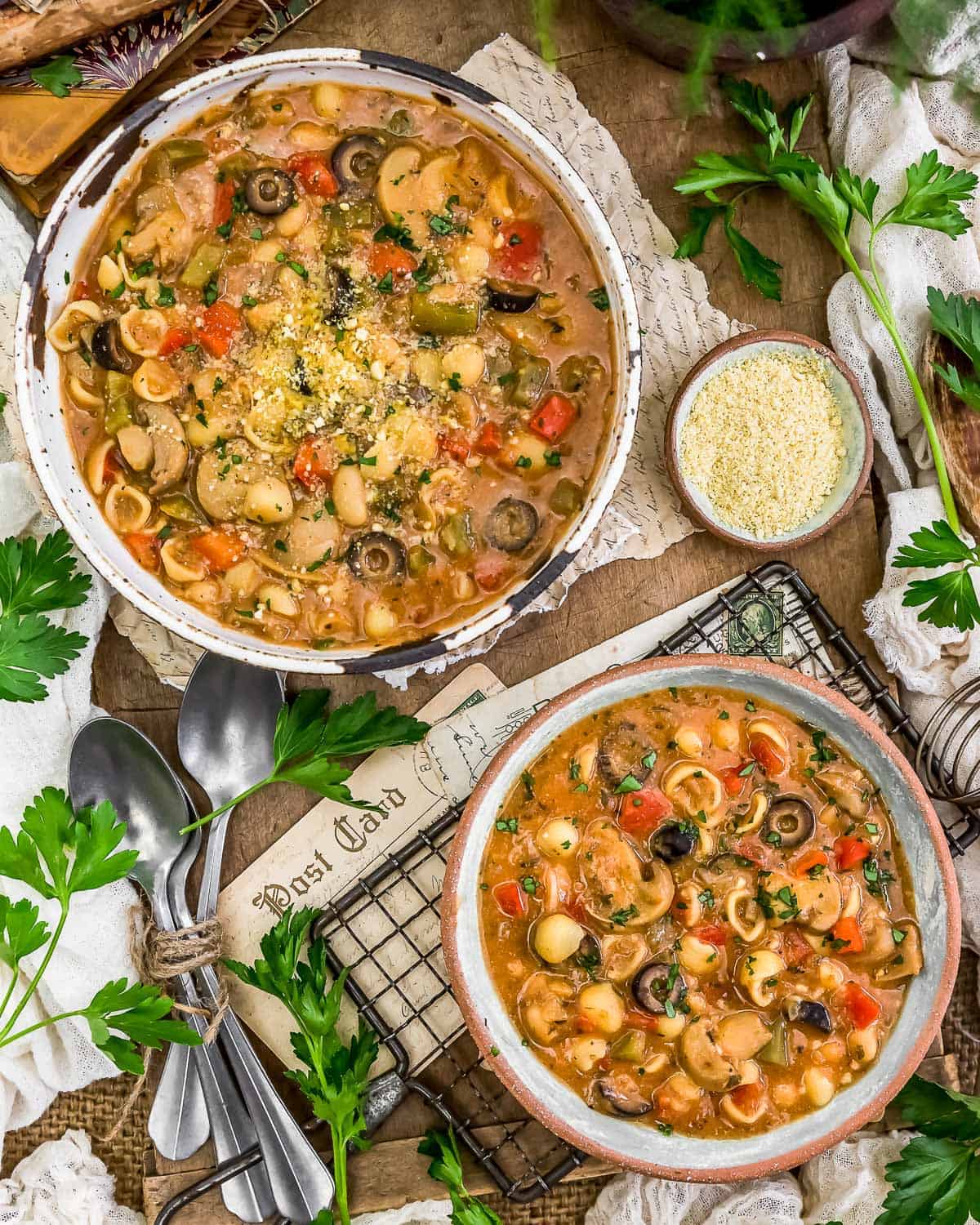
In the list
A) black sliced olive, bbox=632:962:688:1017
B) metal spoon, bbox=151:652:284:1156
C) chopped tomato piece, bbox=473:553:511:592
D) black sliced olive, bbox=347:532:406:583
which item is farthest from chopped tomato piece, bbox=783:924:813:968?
metal spoon, bbox=151:652:284:1156

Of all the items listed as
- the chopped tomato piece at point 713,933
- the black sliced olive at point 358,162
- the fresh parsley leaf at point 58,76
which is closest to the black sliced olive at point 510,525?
the black sliced olive at point 358,162

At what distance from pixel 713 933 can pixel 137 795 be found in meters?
1.85

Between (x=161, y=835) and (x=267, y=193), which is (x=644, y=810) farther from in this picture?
(x=267, y=193)

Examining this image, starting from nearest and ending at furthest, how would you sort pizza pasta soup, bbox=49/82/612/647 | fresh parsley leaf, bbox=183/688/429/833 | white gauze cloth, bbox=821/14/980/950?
pizza pasta soup, bbox=49/82/612/647 → fresh parsley leaf, bbox=183/688/429/833 → white gauze cloth, bbox=821/14/980/950

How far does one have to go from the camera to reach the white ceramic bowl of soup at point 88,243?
314 centimetres

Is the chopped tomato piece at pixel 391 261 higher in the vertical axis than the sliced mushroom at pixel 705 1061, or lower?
higher

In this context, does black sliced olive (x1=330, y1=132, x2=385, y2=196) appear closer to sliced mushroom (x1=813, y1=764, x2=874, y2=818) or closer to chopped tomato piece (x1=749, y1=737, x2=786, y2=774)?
chopped tomato piece (x1=749, y1=737, x2=786, y2=774)

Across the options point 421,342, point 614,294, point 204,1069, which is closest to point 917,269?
point 614,294

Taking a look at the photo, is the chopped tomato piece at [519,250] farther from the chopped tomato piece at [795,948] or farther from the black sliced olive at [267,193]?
the chopped tomato piece at [795,948]

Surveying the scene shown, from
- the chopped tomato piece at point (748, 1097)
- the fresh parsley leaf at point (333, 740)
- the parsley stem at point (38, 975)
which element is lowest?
the chopped tomato piece at point (748, 1097)

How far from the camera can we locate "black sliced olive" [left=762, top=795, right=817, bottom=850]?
3316mm

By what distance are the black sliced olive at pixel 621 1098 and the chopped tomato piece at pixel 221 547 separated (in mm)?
1876

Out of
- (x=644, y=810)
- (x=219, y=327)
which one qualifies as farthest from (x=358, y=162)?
(x=644, y=810)

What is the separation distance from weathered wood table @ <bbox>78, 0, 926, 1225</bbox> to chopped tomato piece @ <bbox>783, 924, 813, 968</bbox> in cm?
101
